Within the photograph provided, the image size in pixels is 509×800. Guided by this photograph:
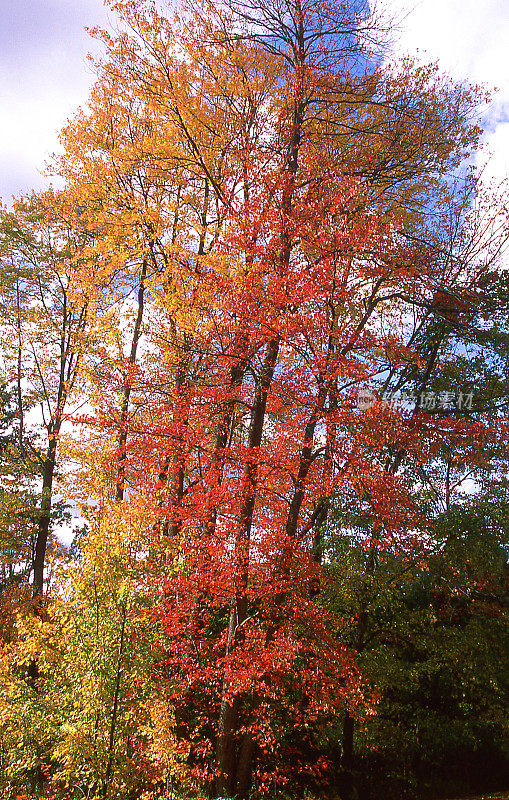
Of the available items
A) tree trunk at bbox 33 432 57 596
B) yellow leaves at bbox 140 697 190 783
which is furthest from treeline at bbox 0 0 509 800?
tree trunk at bbox 33 432 57 596

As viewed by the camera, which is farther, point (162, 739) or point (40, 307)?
point (40, 307)

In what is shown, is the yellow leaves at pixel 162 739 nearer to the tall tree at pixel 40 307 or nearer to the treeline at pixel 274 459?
the treeline at pixel 274 459

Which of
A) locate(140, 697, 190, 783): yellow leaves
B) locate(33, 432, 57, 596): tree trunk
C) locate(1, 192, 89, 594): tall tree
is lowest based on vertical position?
locate(140, 697, 190, 783): yellow leaves

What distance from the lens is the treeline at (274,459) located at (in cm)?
847

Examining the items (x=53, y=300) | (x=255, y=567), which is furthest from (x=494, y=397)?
(x=53, y=300)

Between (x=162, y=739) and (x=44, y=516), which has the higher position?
(x=44, y=516)

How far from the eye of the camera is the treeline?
8.47 m

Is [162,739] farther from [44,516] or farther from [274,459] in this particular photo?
[44,516]

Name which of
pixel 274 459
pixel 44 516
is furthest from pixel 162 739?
pixel 44 516

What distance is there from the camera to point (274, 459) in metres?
9.06

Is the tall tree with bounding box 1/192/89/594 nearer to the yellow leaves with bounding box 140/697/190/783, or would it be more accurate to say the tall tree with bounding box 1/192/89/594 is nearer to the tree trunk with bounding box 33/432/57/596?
the tree trunk with bounding box 33/432/57/596

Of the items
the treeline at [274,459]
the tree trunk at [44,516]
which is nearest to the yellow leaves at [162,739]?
the treeline at [274,459]

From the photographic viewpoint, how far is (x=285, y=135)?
10.2m

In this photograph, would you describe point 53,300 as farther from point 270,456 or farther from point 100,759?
point 100,759
